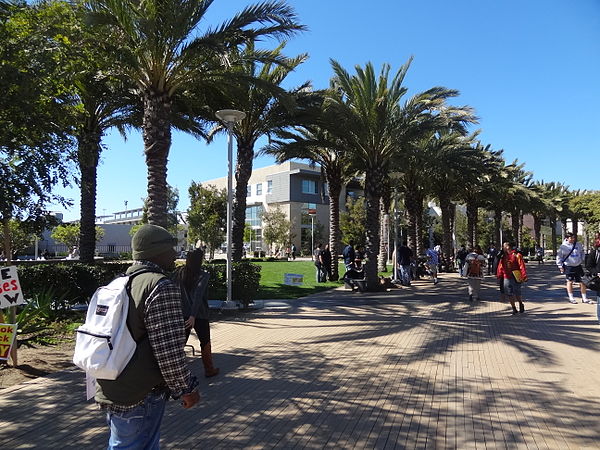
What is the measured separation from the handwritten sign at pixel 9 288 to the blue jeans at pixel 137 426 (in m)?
4.49

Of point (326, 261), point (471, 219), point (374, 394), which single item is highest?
point (471, 219)

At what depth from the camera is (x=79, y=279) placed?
1134cm

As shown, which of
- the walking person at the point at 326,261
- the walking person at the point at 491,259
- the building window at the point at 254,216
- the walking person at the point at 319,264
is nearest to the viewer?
the walking person at the point at 319,264

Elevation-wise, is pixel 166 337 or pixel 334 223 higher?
pixel 334 223

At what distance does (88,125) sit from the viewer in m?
15.4

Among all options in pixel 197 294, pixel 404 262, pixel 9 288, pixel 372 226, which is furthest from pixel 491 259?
pixel 9 288

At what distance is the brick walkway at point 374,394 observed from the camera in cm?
404

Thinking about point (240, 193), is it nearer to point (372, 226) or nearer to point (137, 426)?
point (372, 226)

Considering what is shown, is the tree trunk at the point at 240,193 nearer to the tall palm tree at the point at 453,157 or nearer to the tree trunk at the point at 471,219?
the tall palm tree at the point at 453,157

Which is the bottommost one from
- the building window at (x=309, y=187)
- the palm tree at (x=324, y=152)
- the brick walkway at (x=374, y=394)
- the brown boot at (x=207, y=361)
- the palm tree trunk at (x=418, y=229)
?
the brick walkway at (x=374, y=394)

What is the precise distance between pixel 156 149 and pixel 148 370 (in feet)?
30.8

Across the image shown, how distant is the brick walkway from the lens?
4043 mm

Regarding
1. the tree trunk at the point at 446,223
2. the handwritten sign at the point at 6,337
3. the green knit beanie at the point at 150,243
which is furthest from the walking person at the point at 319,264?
the green knit beanie at the point at 150,243

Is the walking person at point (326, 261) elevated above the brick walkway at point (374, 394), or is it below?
above
